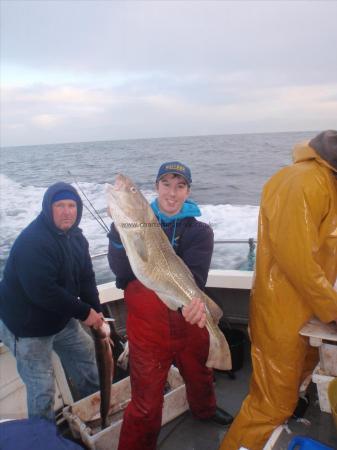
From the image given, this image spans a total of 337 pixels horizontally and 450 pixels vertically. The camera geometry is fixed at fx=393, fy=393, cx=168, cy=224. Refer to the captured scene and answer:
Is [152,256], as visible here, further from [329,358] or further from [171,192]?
[329,358]

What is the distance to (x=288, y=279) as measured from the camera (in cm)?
261

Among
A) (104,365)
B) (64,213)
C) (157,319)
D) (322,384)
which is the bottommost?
(104,365)

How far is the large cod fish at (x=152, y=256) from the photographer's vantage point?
2326 millimetres

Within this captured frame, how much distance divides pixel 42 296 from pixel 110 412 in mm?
1414

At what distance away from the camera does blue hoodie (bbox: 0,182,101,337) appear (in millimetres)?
Answer: 3043

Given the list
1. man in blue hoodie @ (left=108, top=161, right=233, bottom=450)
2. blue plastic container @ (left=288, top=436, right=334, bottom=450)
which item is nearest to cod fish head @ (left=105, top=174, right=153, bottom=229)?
man in blue hoodie @ (left=108, top=161, right=233, bottom=450)

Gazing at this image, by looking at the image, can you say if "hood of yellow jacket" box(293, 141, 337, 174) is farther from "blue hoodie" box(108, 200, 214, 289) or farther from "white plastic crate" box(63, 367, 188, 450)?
"white plastic crate" box(63, 367, 188, 450)

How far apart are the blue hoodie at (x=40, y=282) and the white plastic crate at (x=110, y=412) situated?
0.74 meters

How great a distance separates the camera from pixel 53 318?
323 centimetres

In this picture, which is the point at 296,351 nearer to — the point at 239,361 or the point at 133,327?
the point at 133,327

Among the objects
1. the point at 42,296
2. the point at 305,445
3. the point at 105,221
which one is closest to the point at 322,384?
the point at 305,445

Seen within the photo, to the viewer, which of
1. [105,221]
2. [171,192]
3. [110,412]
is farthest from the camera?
[105,221]

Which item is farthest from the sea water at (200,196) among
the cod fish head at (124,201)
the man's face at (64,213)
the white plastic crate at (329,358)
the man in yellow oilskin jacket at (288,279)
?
the white plastic crate at (329,358)

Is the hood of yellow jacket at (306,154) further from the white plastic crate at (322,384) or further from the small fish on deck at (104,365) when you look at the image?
the small fish on deck at (104,365)
